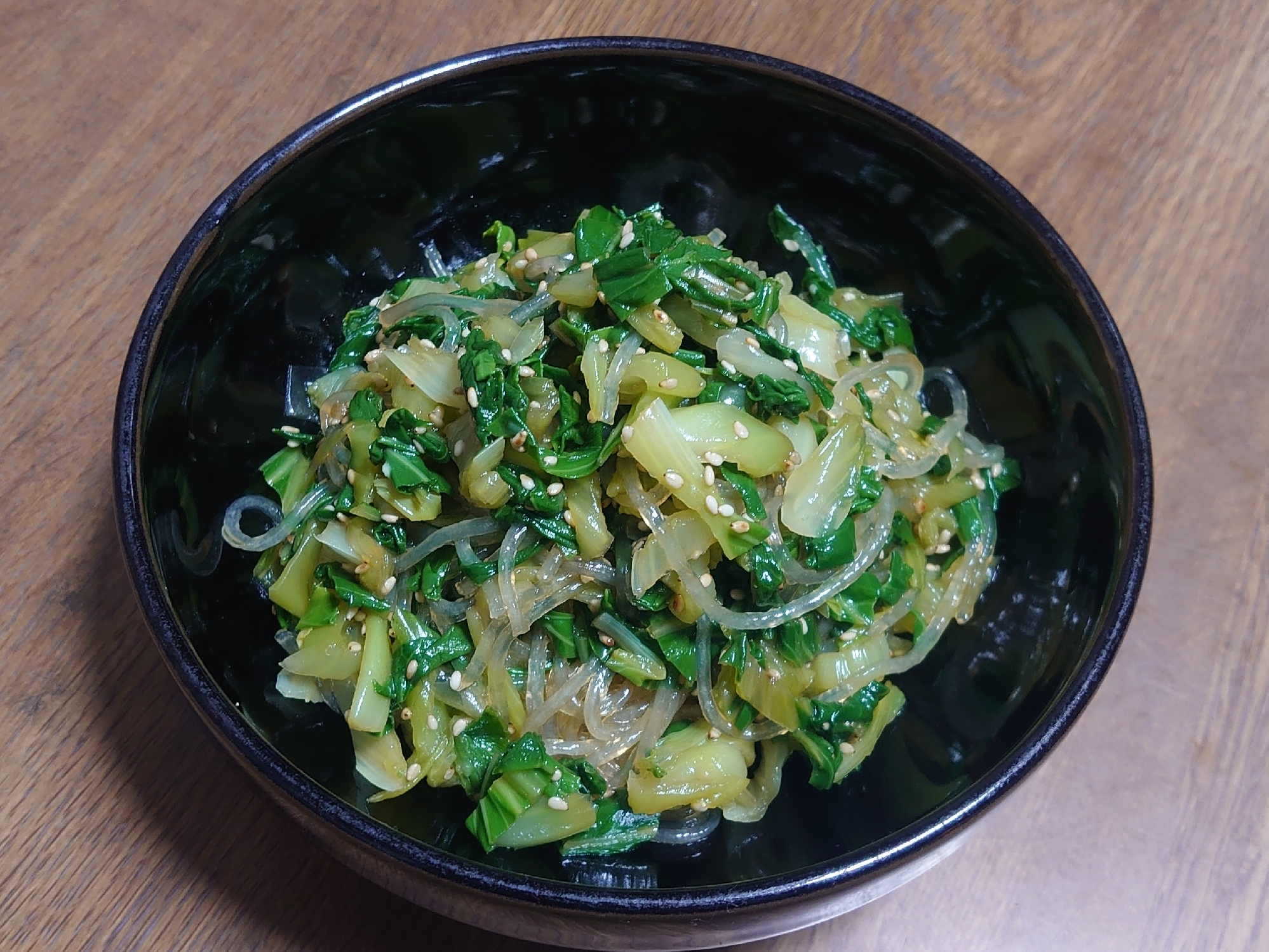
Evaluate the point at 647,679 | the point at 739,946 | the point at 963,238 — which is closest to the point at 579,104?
the point at 963,238

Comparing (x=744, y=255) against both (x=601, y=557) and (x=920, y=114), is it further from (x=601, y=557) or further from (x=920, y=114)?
(x=601, y=557)

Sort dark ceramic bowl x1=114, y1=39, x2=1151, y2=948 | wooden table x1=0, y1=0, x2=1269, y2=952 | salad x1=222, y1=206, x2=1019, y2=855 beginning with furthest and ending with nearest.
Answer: wooden table x1=0, y1=0, x2=1269, y2=952, salad x1=222, y1=206, x2=1019, y2=855, dark ceramic bowl x1=114, y1=39, x2=1151, y2=948

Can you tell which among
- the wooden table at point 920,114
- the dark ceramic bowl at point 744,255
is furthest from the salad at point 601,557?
the wooden table at point 920,114

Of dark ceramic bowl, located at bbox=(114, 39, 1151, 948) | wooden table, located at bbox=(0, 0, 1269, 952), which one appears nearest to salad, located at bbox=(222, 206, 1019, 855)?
dark ceramic bowl, located at bbox=(114, 39, 1151, 948)

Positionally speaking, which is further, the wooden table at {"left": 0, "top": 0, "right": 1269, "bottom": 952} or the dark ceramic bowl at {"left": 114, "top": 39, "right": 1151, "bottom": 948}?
the wooden table at {"left": 0, "top": 0, "right": 1269, "bottom": 952}

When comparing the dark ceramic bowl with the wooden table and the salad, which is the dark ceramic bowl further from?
the wooden table

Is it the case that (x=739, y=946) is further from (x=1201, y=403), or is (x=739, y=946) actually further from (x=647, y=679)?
(x=1201, y=403)

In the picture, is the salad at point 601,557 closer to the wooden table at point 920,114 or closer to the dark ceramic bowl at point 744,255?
the dark ceramic bowl at point 744,255

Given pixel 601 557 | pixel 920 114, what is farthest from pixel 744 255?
pixel 601 557
